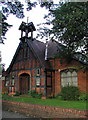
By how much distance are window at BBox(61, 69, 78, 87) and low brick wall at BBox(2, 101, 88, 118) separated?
6.85 m

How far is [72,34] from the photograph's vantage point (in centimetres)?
A: 1121

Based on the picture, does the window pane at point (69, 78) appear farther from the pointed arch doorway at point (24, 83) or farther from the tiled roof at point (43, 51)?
the pointed arch doorway at point (24, 83)

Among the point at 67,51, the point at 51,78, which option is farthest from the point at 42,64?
the point at 67,51

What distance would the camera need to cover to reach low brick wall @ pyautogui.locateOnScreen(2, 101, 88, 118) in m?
7.83

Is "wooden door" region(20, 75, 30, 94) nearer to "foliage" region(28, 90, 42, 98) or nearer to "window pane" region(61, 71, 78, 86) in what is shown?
"foliage" region(28, 90, 42, 98)

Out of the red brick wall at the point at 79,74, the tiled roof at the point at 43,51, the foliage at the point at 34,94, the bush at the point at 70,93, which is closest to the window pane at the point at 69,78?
the red brick wall at the point at 79,74

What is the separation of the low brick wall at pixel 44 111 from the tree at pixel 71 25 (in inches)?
192

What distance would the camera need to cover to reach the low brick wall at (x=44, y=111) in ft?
25.7

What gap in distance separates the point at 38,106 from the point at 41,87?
23.4ft

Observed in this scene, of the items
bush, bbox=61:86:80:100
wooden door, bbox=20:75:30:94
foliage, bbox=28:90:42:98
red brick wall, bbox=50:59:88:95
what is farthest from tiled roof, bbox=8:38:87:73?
bush, bbox=61:86:80:100

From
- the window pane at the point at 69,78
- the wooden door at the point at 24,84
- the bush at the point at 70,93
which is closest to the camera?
the bush at the point at 70,93

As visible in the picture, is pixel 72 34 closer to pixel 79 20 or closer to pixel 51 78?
pixel 79 20

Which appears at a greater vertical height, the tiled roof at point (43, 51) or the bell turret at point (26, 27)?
the bell turret at point (26, 27)

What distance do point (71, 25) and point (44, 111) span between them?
6.40 meters
